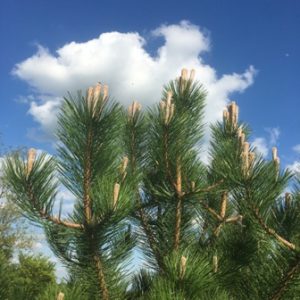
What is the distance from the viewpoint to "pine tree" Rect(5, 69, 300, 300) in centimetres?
329

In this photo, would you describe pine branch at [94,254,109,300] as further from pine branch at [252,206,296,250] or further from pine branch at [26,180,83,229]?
pine branch at [252,206,296,250]

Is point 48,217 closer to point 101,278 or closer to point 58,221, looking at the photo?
point 58,221

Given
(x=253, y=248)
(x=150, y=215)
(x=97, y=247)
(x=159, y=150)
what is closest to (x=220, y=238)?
(x=253, y=248)

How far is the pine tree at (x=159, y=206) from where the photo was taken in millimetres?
3293

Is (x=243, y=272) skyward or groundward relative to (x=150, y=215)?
groundward

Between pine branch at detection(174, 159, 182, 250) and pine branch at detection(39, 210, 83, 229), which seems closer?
pine branch at detection(39, 210, 83, 229)

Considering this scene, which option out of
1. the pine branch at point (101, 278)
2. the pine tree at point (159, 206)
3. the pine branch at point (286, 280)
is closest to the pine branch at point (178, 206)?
the pine tree at point (159, 206)

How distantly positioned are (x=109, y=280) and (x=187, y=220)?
3.36 feet

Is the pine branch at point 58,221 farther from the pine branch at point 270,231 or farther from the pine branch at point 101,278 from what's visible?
the pine branch at point 270,231

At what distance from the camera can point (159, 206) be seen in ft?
13.8

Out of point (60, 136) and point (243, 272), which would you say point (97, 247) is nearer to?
point (60, 136)

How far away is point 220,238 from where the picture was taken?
4227 millimetres

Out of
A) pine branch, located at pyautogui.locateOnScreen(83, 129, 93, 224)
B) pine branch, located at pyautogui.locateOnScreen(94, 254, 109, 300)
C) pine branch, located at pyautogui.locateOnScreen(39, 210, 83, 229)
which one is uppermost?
pine branch, located at pyautogui.locateOnScreen(83, 129, 93, 224)

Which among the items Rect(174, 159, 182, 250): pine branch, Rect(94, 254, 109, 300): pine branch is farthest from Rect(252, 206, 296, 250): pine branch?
Rect(94, 254, 109, 300): pine branch
